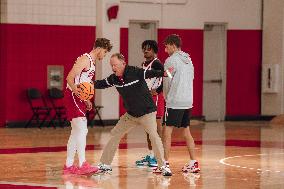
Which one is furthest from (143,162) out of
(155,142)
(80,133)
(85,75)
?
(85,75)

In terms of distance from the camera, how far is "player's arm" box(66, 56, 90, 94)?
1037 cm

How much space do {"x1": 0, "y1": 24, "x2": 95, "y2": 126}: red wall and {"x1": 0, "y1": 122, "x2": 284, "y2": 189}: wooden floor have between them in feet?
3.38

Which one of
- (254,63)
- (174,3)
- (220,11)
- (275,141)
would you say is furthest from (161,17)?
(275,141)

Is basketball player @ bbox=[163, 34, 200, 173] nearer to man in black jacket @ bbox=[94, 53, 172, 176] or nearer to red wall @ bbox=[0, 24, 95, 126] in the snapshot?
man in black jacket @ bbox=[94, 53, 172, 176]

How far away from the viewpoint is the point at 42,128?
1991 cm

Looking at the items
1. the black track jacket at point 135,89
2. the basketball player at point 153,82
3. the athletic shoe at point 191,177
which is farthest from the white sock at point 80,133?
the athletic shoe at point 191,177

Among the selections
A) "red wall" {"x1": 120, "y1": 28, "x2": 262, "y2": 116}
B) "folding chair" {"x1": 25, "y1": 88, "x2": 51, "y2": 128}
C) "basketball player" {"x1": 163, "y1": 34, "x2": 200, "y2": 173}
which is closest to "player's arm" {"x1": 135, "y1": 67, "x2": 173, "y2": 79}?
"basketball player" {"x1": 163, "y1": 34, "x2": 200, "y2": 173}

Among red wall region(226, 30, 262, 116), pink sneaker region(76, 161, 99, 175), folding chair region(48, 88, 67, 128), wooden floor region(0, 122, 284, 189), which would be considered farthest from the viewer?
red wall region(226, 30, 262, 116)

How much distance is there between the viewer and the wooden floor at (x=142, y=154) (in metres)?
10.0

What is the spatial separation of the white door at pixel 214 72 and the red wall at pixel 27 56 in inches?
195

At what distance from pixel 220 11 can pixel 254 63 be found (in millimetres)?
2184

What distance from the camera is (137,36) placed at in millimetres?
22219

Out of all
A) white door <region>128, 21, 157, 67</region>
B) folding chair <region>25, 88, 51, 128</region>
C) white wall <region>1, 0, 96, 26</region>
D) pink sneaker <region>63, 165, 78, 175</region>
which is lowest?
pink sneaker <region>63, 165, 78, 175</region>

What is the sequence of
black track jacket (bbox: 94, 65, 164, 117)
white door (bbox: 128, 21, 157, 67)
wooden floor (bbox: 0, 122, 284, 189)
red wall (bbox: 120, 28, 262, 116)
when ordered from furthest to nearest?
red wall (bbox: 120, 28, 262, 116) → white door (bbox: 128, 21, 157, 67) → black track jacket (bbox: 94, 65, 164, 117) → wooden floor (bbox: 0, 122, 284, 189)
